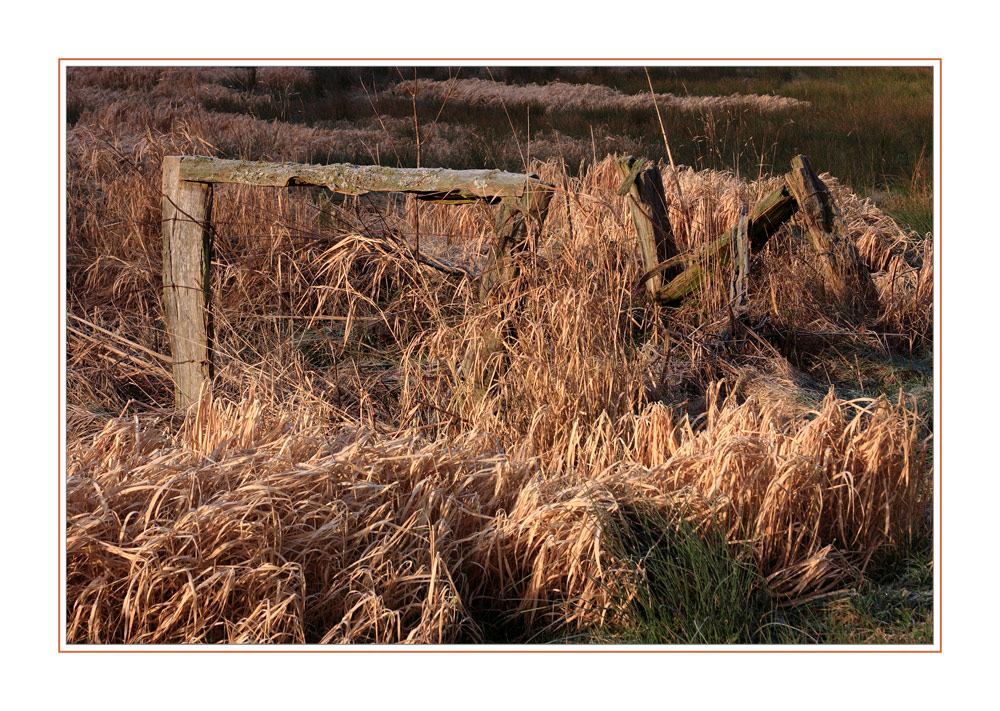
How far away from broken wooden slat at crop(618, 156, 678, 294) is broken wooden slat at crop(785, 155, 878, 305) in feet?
2.35

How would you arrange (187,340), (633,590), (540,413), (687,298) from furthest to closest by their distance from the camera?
(687,298) → (187,340) → (540,413) → (633,590)

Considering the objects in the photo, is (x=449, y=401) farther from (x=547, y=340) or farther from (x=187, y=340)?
(x=187, y=340)

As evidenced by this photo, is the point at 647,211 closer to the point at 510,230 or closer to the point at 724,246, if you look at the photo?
the point at 724,246

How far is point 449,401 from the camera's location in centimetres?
360

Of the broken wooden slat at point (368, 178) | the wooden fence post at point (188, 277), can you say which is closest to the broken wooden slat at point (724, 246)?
the broken wooden slat at point (368, 178)

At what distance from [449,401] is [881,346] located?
1.99 metres

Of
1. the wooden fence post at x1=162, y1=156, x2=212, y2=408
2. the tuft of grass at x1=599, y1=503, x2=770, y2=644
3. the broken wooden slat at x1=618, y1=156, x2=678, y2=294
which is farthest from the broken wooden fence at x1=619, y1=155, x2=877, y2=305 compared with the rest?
the wooden fence post at x1=162, y1=156, x2=212, y2=408

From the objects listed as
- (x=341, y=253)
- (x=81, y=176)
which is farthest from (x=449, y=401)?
(x=81, y=176)

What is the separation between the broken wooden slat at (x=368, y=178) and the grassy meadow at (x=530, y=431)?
9.7 inches

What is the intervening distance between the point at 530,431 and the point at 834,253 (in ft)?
6.79

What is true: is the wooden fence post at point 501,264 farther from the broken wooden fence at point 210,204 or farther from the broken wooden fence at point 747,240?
the broken wooden fence at point 747,240

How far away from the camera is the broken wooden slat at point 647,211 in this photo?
423 cm

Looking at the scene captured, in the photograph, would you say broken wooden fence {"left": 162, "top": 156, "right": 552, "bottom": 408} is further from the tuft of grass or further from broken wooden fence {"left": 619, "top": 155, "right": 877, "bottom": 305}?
the tuft of grass

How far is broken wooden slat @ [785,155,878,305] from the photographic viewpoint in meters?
4.33
